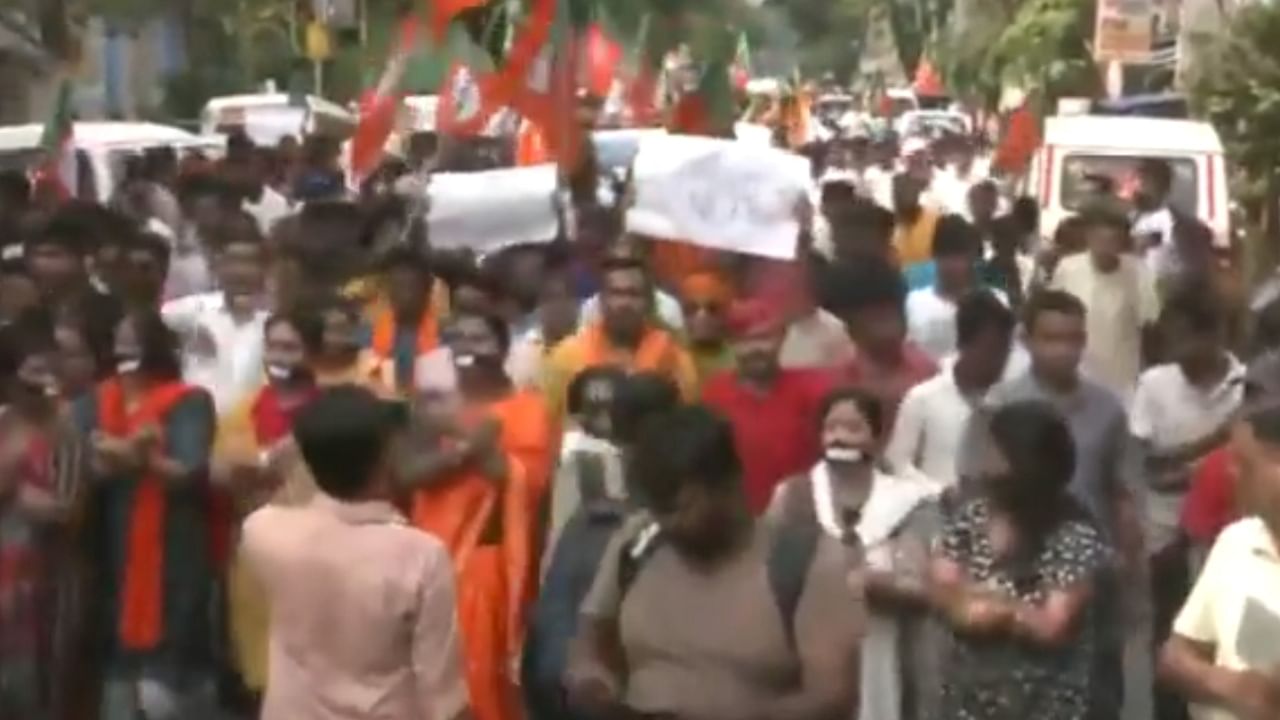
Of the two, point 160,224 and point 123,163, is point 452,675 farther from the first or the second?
point 123,163

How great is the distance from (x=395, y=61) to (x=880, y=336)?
5.35 metres

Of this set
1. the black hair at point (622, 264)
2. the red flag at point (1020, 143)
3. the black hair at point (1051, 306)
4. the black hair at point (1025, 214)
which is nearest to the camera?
the black hair at point (1051, 306)

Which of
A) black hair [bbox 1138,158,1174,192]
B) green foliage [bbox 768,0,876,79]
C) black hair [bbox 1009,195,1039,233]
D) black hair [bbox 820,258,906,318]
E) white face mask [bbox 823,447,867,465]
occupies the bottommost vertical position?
green foliage [bbox 768,0,876,79]

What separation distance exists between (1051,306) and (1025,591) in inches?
87.3

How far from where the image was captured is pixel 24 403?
782 centimetres

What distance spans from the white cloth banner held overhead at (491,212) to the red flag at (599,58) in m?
1.57

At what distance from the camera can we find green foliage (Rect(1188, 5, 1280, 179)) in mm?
22312

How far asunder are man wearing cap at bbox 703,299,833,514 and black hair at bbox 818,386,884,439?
0.85 metres

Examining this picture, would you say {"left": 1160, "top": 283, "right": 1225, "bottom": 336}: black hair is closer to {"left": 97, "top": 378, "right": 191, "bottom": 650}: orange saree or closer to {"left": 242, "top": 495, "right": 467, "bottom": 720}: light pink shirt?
{"left": 97, "top": 378, "right": 191, "bottom": 650}: orange saree

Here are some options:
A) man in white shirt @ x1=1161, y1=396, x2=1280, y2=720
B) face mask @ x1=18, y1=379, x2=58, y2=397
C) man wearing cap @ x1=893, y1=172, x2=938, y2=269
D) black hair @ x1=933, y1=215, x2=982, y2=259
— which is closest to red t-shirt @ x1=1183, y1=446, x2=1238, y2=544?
man in white shirt @ x1=1161, y1=396, x2=1280, y2=720

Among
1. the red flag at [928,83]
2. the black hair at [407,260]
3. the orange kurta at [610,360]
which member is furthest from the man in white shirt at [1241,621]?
the red flag at [928,83]

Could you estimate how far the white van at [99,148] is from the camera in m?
19.5

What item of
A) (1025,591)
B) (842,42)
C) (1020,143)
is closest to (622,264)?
(1025,591)

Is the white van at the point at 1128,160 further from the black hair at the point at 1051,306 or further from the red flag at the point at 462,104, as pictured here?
the black hair at the point at 1051,306
